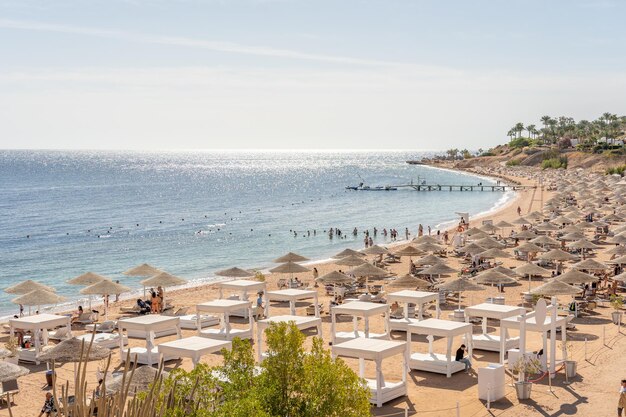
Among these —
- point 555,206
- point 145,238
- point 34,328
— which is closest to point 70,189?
point 145,238

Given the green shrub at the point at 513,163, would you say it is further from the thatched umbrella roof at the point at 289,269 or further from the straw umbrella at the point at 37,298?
the straw umbrella at the point at 37,298

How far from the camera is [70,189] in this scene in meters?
137

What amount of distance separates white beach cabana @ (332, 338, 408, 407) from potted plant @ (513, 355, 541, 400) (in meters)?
2.67

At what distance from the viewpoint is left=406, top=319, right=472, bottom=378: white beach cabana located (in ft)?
63.1

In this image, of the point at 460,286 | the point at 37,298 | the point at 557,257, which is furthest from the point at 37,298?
the point at 557,257

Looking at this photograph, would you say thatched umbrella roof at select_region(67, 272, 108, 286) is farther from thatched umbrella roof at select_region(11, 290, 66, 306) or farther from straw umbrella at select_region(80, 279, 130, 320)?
thatched umbrella roof at select_region(11, 290, 66, 306)

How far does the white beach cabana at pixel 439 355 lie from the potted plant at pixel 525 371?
165 cm

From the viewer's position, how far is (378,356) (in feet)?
55.5

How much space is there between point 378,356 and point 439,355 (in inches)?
157

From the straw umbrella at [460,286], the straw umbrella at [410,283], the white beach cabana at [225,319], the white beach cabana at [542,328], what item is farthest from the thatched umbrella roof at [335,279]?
the white beach cabana at [542,328]

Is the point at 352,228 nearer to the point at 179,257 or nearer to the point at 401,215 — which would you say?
the point at 401,215

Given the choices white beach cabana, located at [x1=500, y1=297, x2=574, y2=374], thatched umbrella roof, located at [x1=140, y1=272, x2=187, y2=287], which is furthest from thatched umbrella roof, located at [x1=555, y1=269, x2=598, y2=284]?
thatched umbrella roof, located at [x1=140, y1=272, x2=187, y2=287]

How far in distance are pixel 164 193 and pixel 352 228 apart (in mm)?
68294

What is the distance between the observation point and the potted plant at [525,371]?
17.0 meters
